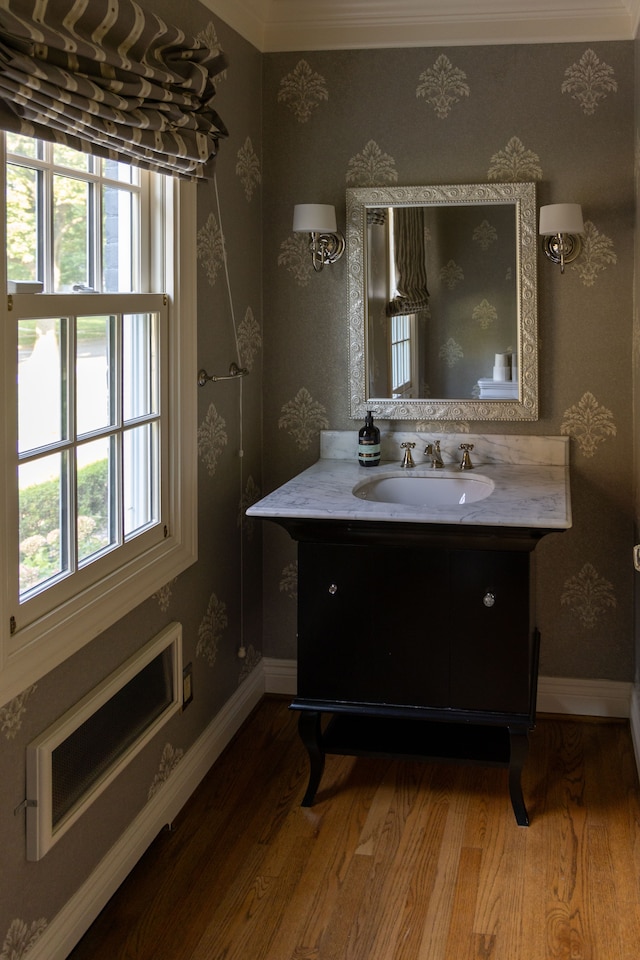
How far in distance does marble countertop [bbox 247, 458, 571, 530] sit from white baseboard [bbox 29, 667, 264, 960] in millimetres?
803

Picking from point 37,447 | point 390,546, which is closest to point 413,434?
point 390,546

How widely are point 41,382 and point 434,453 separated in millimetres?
1668

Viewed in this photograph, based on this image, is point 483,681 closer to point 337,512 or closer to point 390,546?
point 390,546

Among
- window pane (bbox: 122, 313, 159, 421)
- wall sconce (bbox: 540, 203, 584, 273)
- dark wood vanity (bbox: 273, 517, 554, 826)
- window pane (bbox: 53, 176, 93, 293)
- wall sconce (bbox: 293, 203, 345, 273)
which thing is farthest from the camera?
wall sconce (bbox: 293, 203, 345, 273)

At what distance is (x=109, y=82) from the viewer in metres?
2.02

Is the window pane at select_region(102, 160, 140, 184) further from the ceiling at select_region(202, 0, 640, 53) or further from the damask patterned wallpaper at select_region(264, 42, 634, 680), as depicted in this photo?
the damask patterned wallpaper at select_region(264, 42, 634, 680)

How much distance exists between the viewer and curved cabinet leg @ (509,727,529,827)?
2.70 meters

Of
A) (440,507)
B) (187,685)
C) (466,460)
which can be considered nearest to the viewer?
(440,507)

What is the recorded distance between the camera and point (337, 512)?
2.62 m

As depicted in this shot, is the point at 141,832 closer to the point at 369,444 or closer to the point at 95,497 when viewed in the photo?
the point at 95,497

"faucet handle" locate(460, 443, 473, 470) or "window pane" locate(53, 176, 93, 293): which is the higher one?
"window pane" locate(53, 176, 93, 293)

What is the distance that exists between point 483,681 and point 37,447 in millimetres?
1375

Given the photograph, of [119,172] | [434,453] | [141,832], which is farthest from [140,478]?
[434,453]

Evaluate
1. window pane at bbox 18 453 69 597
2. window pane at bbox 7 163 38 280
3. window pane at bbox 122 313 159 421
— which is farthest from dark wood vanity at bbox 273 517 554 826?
window pane at bbox 7 163 38 280
